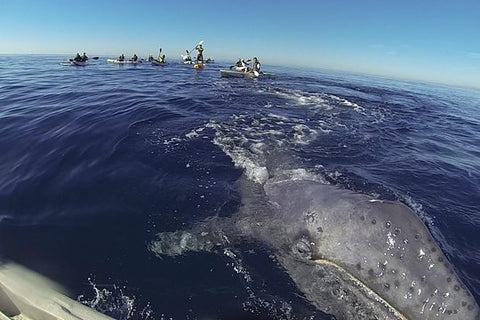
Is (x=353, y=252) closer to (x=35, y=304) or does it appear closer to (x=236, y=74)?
(x=35, y=304)

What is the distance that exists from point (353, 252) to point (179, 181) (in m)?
5.84

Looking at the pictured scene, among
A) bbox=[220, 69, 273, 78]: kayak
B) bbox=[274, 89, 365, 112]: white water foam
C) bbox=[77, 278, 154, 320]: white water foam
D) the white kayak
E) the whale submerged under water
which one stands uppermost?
bbox=[220, 69, 273, 78]: kayak

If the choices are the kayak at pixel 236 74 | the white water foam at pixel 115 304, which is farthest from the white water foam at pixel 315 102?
the white water foam at pixel 115 304

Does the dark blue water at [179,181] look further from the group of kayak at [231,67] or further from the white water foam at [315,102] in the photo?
the group of kayak at [231,67]

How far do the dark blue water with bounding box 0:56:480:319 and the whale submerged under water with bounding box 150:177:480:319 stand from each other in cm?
41

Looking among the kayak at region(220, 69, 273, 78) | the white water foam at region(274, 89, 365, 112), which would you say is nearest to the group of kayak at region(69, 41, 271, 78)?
the kayak at region(220, 69, 273, 78)

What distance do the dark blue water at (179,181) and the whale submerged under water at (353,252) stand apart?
0.41m

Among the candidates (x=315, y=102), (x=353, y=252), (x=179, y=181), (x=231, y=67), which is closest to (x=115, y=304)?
(x=353, y=252)

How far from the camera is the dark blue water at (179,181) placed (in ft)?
21.2

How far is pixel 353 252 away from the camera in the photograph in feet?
18.0

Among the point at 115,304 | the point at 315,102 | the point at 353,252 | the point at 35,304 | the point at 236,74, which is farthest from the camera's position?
the point at 236,74

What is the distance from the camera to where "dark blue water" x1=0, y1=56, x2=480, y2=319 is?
6.48m

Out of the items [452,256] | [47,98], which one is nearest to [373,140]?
[452,256]

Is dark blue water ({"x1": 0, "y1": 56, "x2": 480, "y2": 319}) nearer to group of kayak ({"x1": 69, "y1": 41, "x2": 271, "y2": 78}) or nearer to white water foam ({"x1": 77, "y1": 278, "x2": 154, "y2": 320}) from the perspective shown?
white water foam ({"x1": 77, "y1": 278, "x2": 154, "y2": 320})
